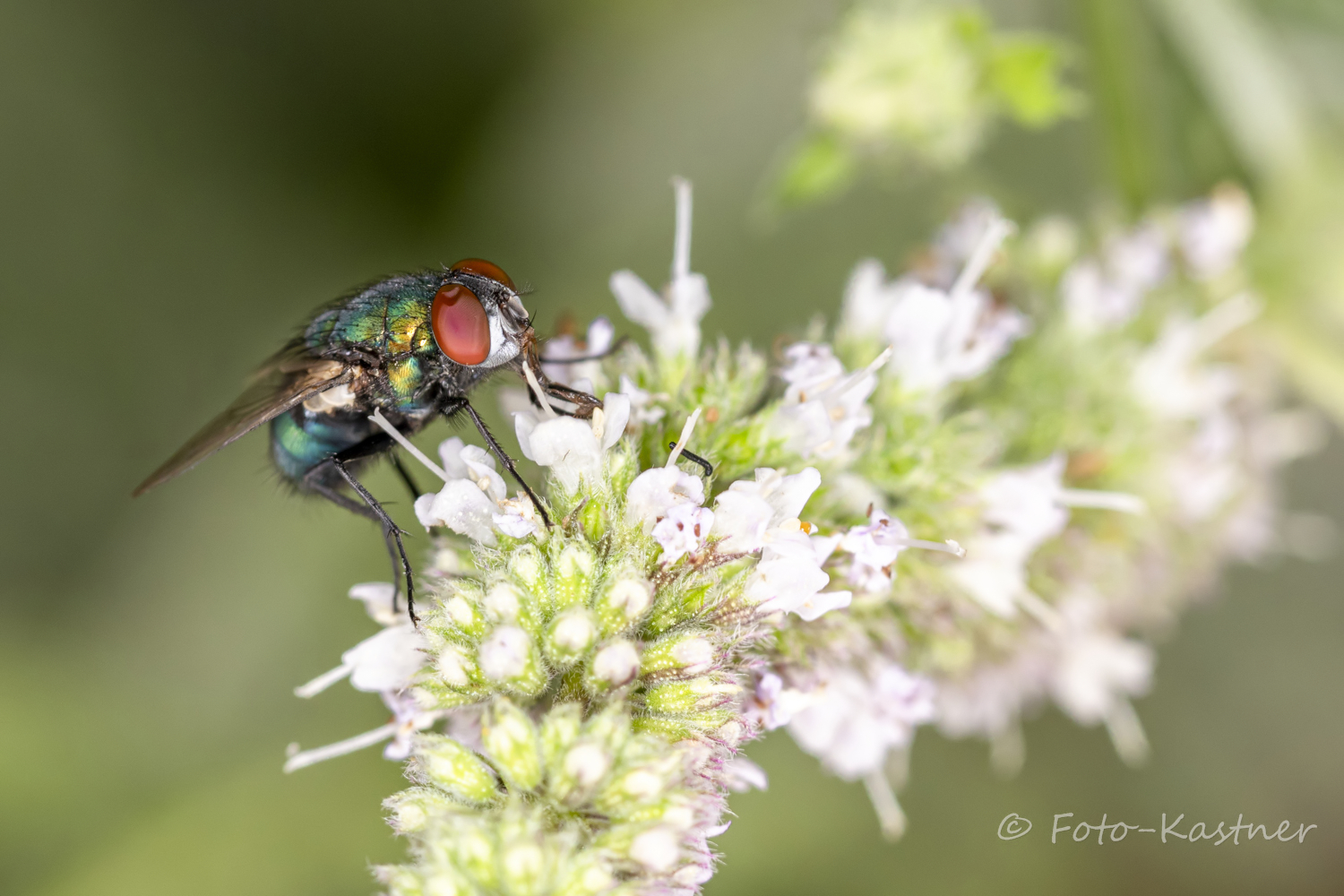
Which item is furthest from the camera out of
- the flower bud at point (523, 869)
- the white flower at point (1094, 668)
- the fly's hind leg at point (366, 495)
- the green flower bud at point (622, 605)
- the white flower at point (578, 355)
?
the white flower at point (1094, 668)

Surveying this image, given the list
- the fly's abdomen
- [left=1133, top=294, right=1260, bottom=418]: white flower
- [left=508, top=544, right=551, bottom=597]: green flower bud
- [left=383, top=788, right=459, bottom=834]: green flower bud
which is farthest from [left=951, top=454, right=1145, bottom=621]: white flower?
the fly's abdomen

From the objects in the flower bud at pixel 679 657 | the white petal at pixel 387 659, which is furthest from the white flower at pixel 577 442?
the white petal at pixel 387 659

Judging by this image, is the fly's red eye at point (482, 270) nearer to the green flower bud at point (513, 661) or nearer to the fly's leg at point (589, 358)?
the fly's leg at point (589, 358)

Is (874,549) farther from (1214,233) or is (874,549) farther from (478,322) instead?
(1214,233)

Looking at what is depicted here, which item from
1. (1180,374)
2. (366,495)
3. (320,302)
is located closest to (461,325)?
(366,495)

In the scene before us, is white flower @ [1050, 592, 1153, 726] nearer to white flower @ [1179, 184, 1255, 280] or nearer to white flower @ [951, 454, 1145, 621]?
white flower @ [951, 454, 1145, 621]
